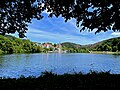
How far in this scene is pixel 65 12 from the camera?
36.8 feet

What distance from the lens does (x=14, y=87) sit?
11.0m

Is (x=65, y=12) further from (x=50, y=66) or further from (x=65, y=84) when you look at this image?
A: (x=50, y=66)

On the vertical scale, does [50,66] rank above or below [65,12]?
below

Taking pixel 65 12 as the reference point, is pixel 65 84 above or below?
below

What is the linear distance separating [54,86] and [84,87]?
4.18 ft

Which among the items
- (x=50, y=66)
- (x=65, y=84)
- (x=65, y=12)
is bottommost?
(x=50, y=66)

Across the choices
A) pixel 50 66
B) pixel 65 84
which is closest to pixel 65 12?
pixel 65 84

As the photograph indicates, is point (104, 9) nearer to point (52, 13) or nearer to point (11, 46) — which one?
point (52, 13)

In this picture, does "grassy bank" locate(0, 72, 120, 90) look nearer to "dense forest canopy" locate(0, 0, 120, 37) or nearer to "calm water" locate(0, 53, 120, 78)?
"dense forest canopy" locate(0, 0, 120, 37)

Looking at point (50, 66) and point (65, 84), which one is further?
point (50, 66)

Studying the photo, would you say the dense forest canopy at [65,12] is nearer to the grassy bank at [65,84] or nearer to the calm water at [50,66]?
the grassy bank at [65,84]

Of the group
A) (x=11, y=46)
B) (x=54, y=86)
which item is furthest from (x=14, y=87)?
(x=11, y=46)

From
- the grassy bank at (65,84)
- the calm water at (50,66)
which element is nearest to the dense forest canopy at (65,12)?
the grassy bank at (65,84)

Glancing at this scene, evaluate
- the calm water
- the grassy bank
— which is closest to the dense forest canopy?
the grassy bank
